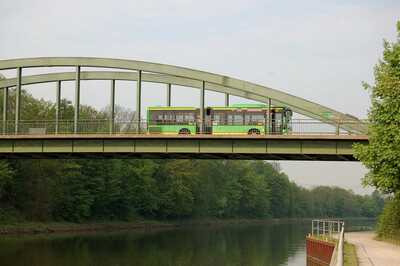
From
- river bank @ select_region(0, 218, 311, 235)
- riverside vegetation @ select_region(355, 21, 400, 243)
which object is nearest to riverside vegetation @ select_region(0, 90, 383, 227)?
river bank @ select_region(0, 218, 311, 235)

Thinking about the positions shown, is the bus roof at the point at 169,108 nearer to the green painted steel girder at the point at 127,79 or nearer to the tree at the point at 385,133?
the green painted steel girder at the point at 127,79

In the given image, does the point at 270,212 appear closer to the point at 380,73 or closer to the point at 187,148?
the point at 187,148

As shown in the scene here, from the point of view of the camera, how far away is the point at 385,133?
28266 mm

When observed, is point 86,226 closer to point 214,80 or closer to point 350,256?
point 214,80

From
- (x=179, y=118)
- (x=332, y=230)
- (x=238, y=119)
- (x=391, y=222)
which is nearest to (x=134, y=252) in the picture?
(x=179, y=118)

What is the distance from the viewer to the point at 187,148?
136 ft

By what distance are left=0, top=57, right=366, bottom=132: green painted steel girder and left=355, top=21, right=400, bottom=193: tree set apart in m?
11.2

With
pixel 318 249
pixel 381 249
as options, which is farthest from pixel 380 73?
pixel 318 249

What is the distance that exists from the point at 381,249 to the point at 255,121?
16031 millimetres

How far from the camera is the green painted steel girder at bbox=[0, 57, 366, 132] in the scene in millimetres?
42353

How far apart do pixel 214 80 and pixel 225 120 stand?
3.64 m

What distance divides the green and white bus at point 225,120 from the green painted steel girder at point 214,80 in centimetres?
118

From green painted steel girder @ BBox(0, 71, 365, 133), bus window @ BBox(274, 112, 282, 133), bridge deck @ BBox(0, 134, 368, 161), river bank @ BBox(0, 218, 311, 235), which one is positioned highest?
green painted steel girder @ BBox(0, 71, 365, 133)

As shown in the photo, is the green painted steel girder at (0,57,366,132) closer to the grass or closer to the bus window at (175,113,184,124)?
the bus window at (175,113,184,124)
